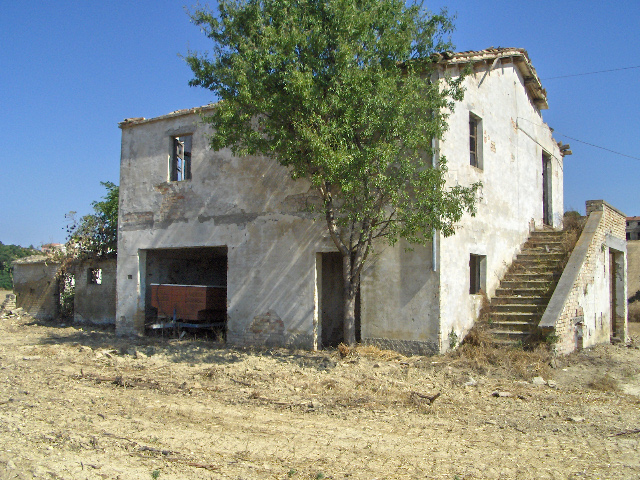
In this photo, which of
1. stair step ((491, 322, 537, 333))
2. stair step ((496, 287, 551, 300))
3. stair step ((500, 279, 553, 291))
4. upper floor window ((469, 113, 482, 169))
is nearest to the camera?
stair step ((491, 322, 537, 333))

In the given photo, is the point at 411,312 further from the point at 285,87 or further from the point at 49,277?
the point at 49,277

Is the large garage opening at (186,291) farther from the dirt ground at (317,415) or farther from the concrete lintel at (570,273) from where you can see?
the concrete lintel at (570,273)

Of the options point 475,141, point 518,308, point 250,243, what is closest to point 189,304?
point 250,243

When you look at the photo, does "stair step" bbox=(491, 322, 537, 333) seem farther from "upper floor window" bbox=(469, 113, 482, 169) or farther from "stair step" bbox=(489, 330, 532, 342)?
Answer: "upper floor window" bbox=(469, 113, 482, 169)

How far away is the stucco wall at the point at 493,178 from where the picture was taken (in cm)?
1112

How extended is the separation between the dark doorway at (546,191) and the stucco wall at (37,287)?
17.4 meters

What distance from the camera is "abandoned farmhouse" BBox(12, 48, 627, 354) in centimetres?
1098

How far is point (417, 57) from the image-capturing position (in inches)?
415

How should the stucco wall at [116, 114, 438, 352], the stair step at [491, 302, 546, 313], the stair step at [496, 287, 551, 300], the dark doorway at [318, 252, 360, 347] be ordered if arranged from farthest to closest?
the dark doorway at [318, 252, 360, 347], the stair step at [496, 287, 551, 300], the stair step at [491, 302, 546, 313], the stucco wall at [116, 114, 438, 352]

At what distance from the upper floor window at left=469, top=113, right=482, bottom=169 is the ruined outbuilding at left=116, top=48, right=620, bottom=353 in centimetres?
4

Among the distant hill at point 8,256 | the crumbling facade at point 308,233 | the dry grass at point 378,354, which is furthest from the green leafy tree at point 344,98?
the distant hill at point 8,256

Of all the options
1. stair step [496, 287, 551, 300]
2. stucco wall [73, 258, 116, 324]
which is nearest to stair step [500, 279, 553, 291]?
stair step [496, 287, 551, 300]

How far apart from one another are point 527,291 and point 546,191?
6.48 m

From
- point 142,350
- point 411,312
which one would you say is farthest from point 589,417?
point 142,350
